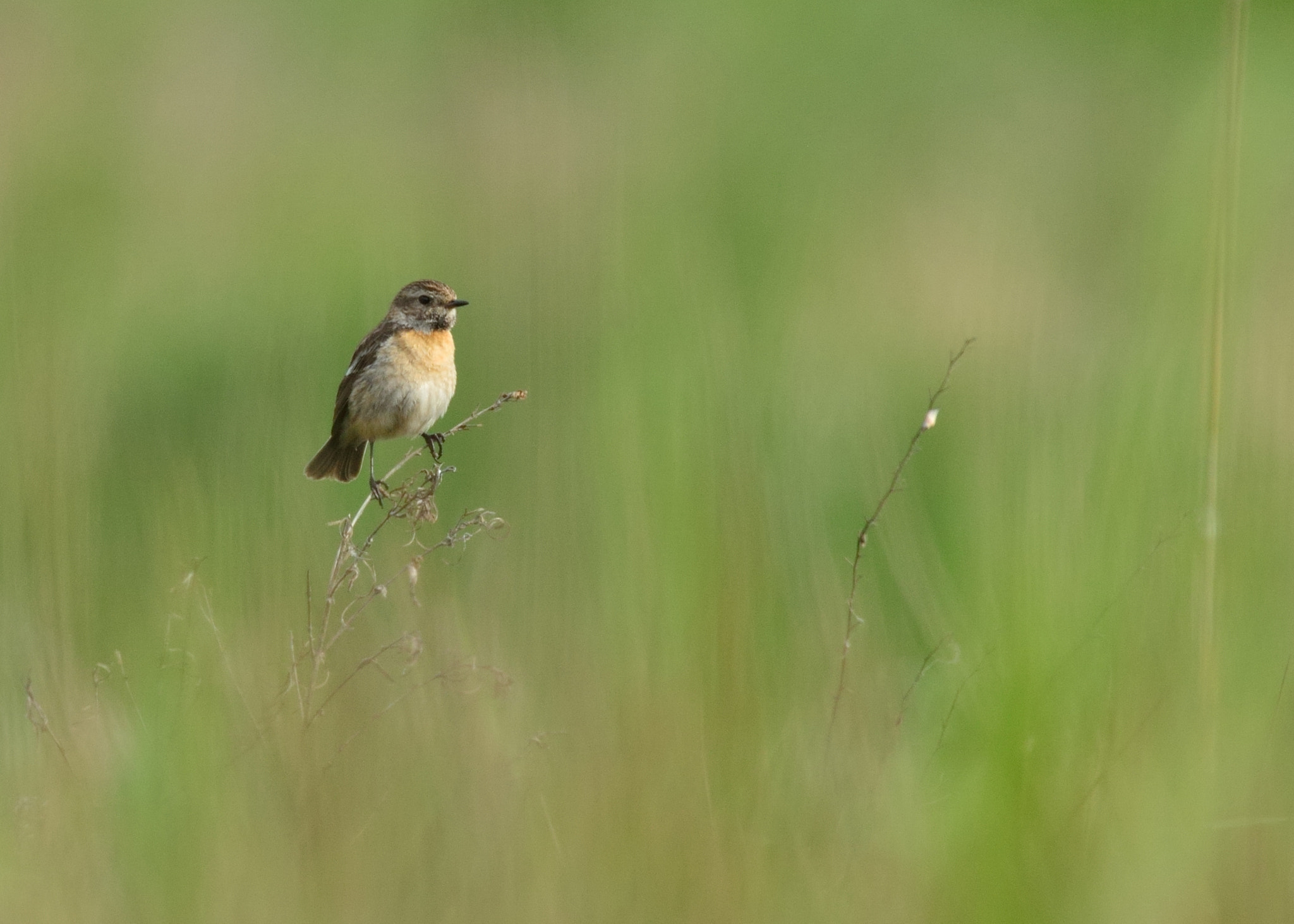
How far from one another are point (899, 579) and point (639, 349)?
1.24 feet

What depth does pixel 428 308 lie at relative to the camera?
435 cm

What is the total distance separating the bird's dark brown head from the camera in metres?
4.34

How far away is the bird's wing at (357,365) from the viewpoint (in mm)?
4180

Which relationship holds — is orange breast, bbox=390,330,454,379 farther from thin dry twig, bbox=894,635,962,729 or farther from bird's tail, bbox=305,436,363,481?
thin dry twig, bbox=894,635,962,729

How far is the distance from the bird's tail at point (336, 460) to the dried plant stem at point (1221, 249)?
2.76m

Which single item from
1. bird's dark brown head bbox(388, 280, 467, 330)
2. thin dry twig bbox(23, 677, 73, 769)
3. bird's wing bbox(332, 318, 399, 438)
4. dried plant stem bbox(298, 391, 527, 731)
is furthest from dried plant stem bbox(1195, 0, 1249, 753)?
bird's dark brown head bbox(388, 280, 467, 330)

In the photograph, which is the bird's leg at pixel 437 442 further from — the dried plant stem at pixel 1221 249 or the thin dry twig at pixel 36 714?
the dried plant stem at pixel 1221 249

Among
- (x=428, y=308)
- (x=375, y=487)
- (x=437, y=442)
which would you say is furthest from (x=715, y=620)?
(x=428, y=308)

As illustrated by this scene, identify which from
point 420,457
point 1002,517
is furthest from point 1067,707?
point 420,457

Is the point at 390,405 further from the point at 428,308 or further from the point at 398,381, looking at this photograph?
the point at 428,308

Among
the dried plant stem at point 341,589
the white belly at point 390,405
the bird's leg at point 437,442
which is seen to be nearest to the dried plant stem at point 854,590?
the dried plant stem at point 341,589

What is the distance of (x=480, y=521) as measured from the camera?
2209 mm

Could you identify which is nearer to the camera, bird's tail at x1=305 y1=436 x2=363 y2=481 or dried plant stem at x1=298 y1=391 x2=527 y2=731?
dried plant stem at x1=298 y1=391 x2=527 y2=731

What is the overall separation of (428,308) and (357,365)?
26cm
